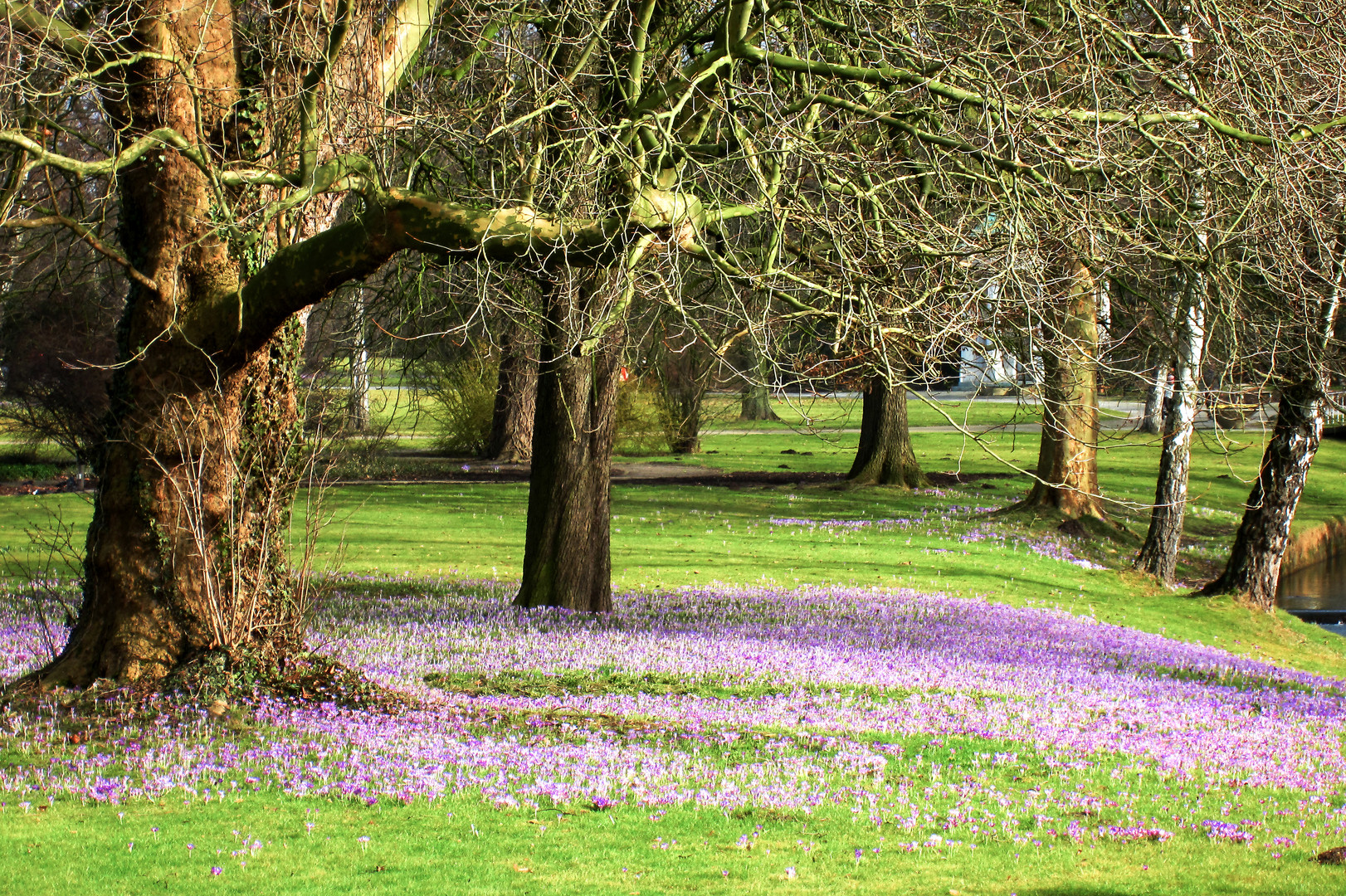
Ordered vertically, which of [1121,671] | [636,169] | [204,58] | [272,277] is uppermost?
[204,58]

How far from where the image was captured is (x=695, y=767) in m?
6.83

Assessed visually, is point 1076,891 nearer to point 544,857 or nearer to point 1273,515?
point 544,857

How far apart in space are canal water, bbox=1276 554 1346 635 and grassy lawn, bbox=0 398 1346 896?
19.5 feet

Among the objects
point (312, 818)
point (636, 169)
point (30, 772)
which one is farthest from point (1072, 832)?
point (30, 772)

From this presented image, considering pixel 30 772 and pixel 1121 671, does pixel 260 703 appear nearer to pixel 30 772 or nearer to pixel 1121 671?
pixel 30 772

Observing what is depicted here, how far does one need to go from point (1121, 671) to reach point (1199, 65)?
567 cm

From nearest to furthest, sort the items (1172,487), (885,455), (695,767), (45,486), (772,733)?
(695,767) < (772,733) < (1172,487) < (45,486) < (885,455)

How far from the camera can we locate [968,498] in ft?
85.2

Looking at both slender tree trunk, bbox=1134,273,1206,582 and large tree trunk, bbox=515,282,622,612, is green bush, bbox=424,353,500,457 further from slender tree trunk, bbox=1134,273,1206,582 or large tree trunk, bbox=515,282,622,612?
large tree trunk, bbox=515,282,622,612

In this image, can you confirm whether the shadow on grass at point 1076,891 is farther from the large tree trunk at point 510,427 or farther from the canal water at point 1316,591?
the large tree trunk at point 510,427

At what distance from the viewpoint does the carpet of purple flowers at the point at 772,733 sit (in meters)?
6.23

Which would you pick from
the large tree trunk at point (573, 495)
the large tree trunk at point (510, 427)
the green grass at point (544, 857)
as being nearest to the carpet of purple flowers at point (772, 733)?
the green grass at point (544, 857)

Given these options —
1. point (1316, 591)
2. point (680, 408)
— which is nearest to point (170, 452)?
point (1316, 591)

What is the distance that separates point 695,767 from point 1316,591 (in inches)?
770
